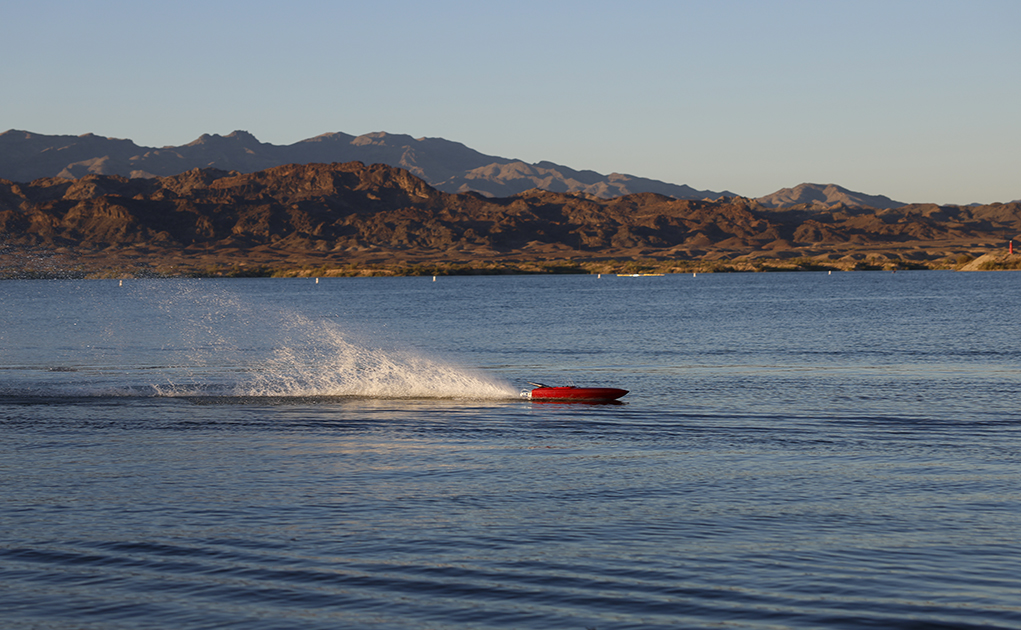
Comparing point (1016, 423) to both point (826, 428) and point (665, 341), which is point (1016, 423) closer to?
point (826, 428)

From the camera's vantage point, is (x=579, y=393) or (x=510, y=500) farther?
(x=579, y=393)

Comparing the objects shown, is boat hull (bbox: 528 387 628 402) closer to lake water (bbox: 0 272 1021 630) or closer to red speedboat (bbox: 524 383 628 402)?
red speedboat (bbox: 524 383 628 402)

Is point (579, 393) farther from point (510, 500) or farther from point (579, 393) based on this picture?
point (510, 500)

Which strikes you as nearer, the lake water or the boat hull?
the lake water

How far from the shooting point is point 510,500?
67.1 feet

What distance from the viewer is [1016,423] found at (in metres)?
29.1

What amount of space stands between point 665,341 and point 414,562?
5172cm

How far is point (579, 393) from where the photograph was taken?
35.6 meters

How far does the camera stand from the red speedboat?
117 feet

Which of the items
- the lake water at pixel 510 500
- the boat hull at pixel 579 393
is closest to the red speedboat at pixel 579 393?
the boat hull at pixel 579 393

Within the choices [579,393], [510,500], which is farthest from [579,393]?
[510,500]

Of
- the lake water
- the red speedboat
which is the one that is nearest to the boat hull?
the red speedboat

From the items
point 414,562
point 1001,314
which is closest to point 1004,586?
point 414,562

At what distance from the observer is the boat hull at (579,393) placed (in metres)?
35.5
